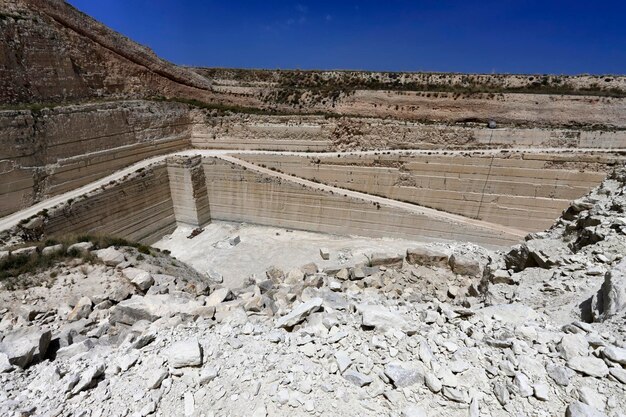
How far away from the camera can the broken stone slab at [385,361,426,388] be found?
3.31 m

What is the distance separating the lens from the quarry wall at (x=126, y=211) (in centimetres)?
1216

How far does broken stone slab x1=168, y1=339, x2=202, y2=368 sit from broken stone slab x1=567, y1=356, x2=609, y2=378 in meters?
3.48

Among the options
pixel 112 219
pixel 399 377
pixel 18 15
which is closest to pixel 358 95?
pixel 112 219

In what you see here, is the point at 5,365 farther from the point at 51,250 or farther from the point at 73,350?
the point at 51,250

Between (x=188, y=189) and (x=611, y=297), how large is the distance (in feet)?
48.9

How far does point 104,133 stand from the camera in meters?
14.5

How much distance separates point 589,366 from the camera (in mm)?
3072

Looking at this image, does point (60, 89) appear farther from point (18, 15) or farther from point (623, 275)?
point (623, 275)

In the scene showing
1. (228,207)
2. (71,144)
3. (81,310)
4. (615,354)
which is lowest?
(228,207)

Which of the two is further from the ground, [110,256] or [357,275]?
[110,256]

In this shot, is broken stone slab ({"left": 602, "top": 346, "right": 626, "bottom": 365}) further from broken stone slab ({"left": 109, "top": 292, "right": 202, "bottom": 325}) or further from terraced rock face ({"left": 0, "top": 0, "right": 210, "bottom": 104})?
terraced rock face ({"left": 0, "top": 0, "right": 210, "bottom": 104})

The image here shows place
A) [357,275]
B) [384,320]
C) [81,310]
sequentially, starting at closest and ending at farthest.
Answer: [384,320] < [81,310] < [357,275]

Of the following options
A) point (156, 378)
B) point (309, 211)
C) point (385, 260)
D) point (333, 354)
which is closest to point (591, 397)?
point (333, 354)

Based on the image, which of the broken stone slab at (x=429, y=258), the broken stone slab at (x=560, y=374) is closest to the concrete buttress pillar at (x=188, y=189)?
the broken stone slab at (x=429, y=258)
